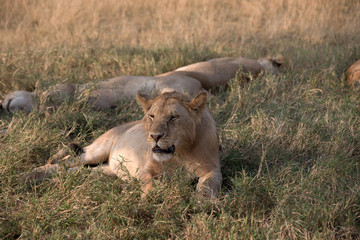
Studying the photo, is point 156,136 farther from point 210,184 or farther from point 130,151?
point 130,151

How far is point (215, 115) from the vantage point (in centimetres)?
451

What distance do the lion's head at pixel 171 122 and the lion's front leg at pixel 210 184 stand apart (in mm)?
225

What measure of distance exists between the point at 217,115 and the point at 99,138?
3.78 ft

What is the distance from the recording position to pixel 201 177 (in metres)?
3.21

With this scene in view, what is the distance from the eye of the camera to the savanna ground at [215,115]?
2.73 metres

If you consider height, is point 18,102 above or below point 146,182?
below

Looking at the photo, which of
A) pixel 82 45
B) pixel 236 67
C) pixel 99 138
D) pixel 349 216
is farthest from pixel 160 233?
pixel 82 45

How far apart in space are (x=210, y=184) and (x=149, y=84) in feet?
7.25

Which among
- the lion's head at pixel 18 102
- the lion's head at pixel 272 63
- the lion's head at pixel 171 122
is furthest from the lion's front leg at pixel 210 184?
the lion's head at pixel 272 63

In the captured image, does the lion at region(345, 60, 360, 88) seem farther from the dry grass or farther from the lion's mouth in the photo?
the lion's mouth

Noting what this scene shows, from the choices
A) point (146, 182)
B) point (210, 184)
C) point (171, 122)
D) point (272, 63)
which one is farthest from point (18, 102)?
point (272, 63)

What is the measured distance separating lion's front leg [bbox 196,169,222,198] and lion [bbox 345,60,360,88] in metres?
2.60

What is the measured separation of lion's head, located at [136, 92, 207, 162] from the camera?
294cm

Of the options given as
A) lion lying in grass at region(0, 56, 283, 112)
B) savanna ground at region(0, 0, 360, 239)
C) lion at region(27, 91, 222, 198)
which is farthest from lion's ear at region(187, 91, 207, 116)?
lion lying in grass at region(0, 56, 283, 112)
